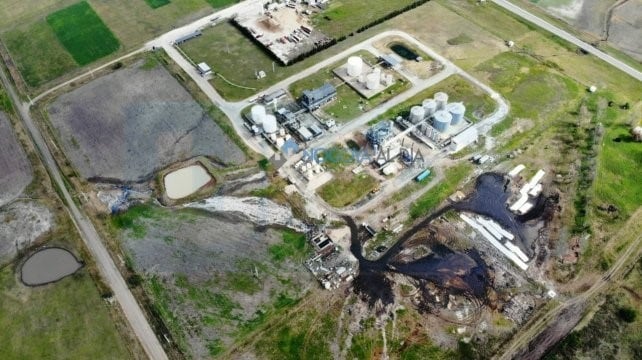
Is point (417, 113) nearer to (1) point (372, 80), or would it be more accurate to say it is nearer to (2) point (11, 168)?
(1) point (372, 80)

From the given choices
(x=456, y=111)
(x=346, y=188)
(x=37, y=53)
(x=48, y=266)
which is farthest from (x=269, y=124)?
(x=37, y=53)

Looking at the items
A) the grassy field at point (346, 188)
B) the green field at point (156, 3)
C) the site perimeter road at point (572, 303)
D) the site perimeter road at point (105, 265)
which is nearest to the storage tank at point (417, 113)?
the grassy field at point (346, 188)

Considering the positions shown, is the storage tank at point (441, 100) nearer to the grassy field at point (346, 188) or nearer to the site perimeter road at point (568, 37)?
the grassy field at point (346, 188)

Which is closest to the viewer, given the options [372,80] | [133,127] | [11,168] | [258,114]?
[11,168]

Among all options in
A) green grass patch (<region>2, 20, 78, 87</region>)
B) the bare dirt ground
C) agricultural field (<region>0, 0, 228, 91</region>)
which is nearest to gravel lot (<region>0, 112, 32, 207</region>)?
the bare dirt ground

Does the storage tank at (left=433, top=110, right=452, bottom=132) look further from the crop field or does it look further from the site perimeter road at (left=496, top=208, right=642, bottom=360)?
the crop field

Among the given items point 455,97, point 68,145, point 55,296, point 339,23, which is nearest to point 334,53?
point 339,23

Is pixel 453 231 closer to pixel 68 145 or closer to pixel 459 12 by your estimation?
pixel 459 12
